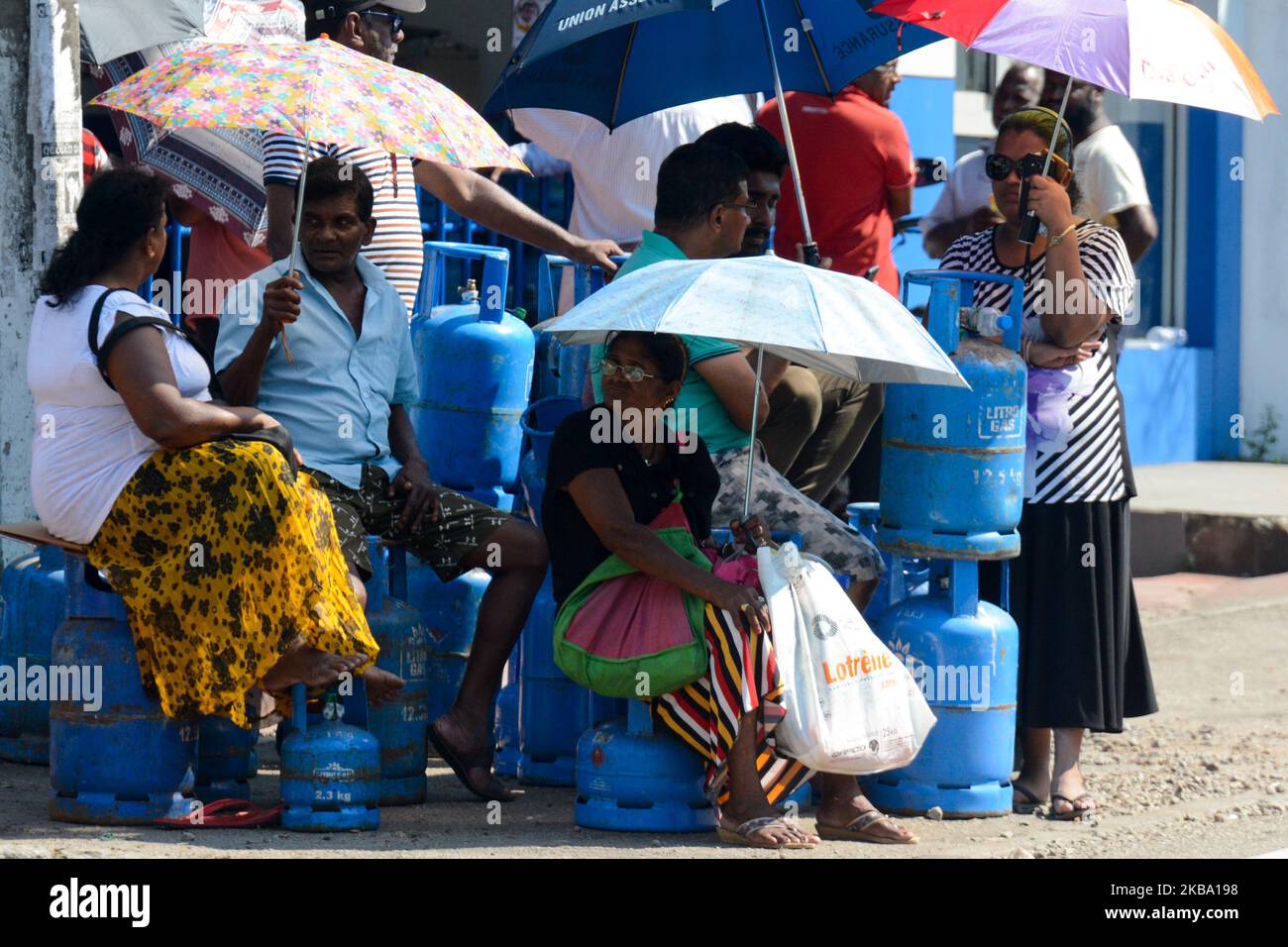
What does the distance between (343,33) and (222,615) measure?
1.90m

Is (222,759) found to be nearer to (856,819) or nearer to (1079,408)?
(856,819)

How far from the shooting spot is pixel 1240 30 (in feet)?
41.0

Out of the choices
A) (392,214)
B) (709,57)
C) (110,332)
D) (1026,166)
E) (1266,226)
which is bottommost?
(110,332)

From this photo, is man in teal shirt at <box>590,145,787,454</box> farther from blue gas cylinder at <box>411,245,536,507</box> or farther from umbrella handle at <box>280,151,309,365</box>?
umbrella handle at <box>280,151,309,365</box>

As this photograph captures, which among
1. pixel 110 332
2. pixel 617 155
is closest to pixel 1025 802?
pixel 617 155

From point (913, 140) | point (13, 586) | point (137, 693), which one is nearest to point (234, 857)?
point (137, 693)

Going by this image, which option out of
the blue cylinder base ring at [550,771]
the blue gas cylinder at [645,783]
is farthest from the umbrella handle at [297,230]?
the blue cylinder base ring at [550,771]

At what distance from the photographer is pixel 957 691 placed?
17.5 feet

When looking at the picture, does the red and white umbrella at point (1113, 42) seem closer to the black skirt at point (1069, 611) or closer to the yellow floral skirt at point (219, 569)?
the black skirt at point (1069, 611)

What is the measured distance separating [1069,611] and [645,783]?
1.45 metres

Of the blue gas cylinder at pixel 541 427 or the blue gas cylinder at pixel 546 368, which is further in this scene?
the blue gas cylinder at pixel 546 368

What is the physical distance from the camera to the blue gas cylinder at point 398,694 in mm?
5195

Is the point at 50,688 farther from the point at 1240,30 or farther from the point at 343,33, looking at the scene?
the point at 1240,30

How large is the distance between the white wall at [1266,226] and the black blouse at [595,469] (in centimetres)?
829
